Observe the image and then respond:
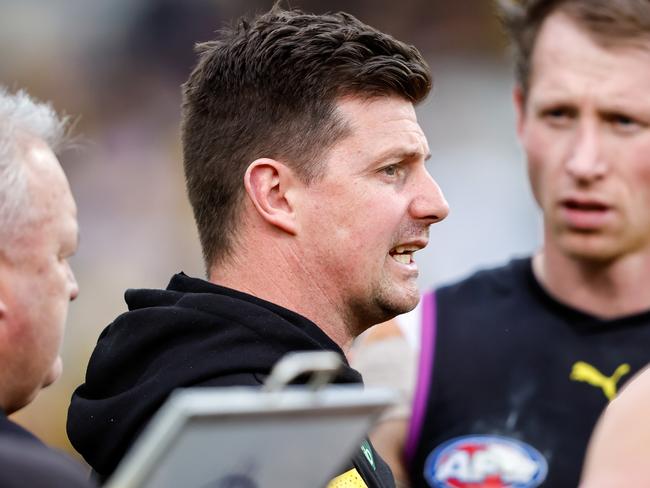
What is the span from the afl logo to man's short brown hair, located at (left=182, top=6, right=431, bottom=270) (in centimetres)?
124

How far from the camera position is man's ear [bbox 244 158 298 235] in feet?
8.63

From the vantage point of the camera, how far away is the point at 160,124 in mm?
8180

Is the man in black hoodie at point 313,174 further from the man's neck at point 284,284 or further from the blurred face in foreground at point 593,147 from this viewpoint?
the blurred face in foreground at point 593,147

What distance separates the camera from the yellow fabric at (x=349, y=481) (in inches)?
90.2

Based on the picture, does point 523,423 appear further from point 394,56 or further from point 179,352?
point 179,352

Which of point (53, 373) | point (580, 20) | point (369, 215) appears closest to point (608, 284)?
point (580, 20)

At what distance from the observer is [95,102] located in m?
8.05

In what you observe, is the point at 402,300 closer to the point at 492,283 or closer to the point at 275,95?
the point at 275,95

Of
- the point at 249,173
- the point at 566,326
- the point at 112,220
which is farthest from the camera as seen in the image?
the point at 112,220

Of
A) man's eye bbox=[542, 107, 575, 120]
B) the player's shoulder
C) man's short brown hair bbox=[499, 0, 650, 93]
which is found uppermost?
man's short brown hair bbox=[499, 0, 650, 93]

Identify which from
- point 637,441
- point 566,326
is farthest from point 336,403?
point 566,326

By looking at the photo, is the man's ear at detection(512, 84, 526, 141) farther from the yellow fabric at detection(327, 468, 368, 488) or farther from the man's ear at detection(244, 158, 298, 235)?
the yellow fabric at detection(327, 468, 368, 488)

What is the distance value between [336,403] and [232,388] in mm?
842

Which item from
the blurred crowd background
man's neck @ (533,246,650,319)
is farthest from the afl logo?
the blurred crowd background
